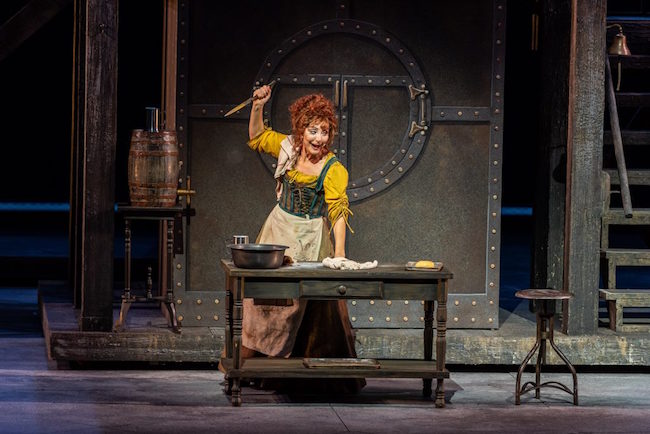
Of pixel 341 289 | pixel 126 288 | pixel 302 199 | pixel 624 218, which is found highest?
pixel 302 199

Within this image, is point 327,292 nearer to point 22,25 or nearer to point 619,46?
point 22,25

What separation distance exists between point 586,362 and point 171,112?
321 cm

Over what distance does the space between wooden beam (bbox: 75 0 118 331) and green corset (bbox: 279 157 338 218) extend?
1274 millimetres

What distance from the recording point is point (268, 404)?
7277mm

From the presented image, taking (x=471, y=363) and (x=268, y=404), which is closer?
(x=268, y=404)

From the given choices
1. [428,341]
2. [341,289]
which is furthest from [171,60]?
[428,341]

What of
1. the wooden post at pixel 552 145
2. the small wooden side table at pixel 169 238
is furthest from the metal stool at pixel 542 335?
the small wooden side table at pixel 169 238

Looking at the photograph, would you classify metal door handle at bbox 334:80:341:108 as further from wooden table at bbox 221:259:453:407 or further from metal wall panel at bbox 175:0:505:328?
wooden table at bbox 221:259:453:407

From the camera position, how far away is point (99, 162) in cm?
818

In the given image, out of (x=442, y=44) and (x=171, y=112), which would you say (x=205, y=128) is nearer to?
(x=171, y=112)

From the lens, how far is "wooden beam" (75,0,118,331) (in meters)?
8.14

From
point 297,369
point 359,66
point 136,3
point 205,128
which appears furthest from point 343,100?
point 136,3

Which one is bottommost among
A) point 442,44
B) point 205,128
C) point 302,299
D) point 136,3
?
point 302,299

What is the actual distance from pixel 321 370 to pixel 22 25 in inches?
138
